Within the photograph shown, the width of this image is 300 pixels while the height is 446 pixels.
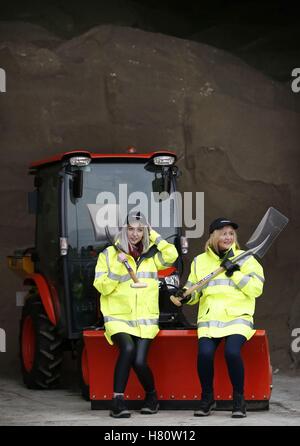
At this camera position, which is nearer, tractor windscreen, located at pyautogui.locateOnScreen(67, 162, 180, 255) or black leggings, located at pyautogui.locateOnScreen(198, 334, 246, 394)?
black leggings, located at pyautogui.locateOnScreen(198, 334, 246, 394)

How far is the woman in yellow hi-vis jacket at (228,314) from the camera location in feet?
31.7

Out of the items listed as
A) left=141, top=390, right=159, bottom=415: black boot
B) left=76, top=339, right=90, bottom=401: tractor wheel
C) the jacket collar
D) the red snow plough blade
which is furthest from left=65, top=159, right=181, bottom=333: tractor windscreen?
left=141, top=390, right=159, bottom=415: black boot

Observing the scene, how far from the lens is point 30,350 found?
12.4 metres

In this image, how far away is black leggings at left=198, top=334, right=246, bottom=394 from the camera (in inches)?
379

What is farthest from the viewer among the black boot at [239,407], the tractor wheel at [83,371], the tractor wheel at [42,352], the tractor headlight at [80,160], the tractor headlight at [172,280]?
the tractor wheel at [42,352]

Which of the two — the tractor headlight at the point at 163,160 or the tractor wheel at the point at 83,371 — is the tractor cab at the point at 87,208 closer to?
the tractor headlight at the point at 163,160

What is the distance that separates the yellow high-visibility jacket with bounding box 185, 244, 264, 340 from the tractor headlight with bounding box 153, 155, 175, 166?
Result: 6.14 feet

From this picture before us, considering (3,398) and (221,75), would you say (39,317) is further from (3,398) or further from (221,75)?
(221,75)

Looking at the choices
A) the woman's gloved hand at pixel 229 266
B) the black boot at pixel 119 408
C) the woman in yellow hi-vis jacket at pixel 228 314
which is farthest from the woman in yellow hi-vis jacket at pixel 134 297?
the woman's gloved hand at pixel 229 266

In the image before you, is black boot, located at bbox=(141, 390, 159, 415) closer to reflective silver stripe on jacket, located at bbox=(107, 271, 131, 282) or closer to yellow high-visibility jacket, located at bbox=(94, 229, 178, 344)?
yellow high-visibility jacket, located at bbox=(94, 229, 178, 344)

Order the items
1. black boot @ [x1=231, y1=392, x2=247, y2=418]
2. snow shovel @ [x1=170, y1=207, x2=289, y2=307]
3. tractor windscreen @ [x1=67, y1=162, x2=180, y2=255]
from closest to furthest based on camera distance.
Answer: black boot @ [x1=231, y1=392, x2=247, y2=418], snow shovel @ [x1=170, y1=207, x2=289, y2=307], tractor windscreen @ [x1=67, y1=162, x2=180, y2=255]

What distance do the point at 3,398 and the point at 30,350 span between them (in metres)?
1.00

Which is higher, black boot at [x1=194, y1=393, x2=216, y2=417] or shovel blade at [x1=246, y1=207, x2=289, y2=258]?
shovel blade at [x1=246, y1=207, x2=289, y2=258]

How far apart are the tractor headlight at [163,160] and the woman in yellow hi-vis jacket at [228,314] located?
1.71 meters
